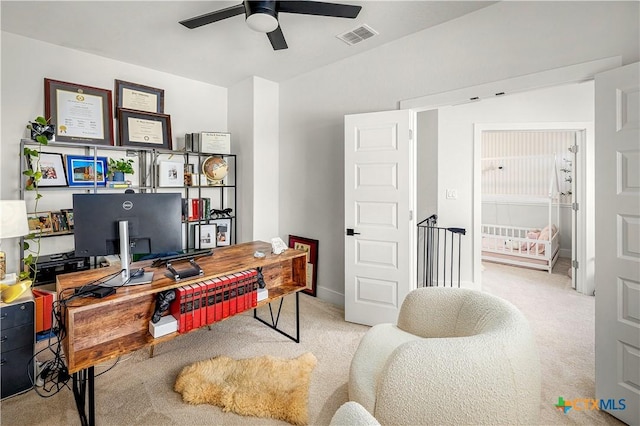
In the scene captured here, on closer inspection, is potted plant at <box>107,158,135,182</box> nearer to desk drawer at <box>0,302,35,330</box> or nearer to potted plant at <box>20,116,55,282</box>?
potted plant at <box>20,116,55,282</box>

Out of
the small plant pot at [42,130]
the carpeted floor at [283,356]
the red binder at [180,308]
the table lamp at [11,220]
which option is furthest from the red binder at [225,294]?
the small plant pot at [42,130]

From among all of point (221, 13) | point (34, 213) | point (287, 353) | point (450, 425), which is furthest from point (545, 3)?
point (34, 213)

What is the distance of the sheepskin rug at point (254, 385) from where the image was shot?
186cm

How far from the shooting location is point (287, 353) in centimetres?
251

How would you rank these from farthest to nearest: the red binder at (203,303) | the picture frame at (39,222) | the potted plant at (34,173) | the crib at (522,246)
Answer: the crib at (522,246) → the picture frame at (39,222) → the potted plant at (34,173) → the red binder at (203,303)

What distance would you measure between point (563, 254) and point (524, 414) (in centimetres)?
582

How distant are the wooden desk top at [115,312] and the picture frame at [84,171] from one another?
60.2 inches

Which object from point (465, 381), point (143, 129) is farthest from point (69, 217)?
point (465, 381)

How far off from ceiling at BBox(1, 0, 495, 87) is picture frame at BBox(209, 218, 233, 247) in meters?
1.96

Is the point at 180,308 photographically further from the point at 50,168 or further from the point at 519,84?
the point at 519,84

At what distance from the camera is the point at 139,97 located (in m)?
3.64

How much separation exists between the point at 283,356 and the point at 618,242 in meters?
2.38

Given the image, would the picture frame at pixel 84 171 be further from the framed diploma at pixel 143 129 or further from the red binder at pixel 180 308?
the red binder at pixel 180 308

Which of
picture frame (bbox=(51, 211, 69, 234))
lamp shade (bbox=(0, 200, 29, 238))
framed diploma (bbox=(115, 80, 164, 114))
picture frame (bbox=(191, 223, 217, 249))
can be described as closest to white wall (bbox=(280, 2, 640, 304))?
picture frame (bbox=(191, 223, 217, 249))
